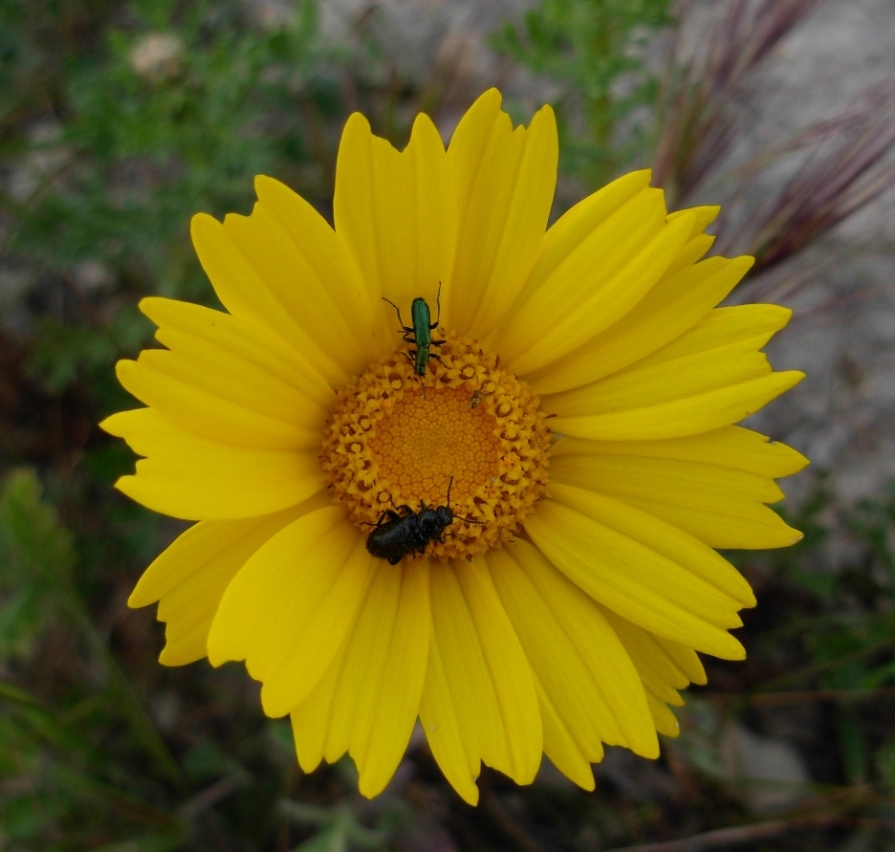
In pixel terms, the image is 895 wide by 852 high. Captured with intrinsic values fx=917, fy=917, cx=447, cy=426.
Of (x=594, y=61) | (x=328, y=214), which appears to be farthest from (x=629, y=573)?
(x=328, y=214)

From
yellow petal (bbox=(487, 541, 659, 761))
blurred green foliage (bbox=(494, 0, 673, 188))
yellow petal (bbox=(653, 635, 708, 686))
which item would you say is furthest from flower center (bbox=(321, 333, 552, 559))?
blurred green foliage (bbox=(494, 0, 673, 188))

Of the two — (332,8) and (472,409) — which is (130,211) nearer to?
(332,8)

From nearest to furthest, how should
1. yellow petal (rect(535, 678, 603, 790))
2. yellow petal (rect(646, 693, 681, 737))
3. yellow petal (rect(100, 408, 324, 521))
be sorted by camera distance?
yellow petal (rect(100, 408, 324, 521))
yellow petal (rect(535, 678, 603, 790))
yellow petal (rect(646, 693, 681, 737))

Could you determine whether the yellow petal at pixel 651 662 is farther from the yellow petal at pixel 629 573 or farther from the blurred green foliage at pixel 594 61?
the blurred green foliage at pixel 594 61

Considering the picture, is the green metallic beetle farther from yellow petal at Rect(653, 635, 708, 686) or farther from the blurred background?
the blurred background

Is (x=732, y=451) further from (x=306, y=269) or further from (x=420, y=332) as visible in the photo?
(x=306, y=269)

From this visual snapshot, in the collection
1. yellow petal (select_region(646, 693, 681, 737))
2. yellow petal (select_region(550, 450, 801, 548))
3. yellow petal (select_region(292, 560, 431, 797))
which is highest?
yellow petal (select_region(550, 450, 801, 548))

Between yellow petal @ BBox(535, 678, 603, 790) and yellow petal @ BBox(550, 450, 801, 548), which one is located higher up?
yellow petal @ BBox(550, 450, 801, 548)
